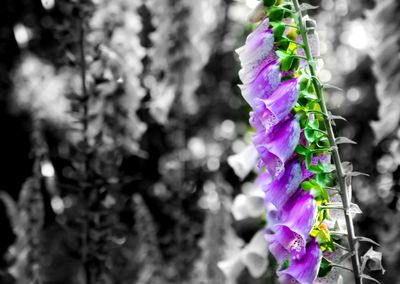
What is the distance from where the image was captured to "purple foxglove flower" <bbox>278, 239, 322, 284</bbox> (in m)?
1.11

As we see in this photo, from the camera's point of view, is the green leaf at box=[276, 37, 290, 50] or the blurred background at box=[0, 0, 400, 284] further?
the blurred background at box=[0, 0, 400, 284]

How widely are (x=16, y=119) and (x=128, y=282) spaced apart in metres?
2.06

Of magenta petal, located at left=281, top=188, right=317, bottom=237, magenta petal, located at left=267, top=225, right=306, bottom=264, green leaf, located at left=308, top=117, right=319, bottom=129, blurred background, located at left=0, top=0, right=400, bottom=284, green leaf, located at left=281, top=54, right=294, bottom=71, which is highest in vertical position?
green leaf, located at left=281, top=54, right=294, bottom=71

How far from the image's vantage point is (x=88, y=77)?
7.57 feet

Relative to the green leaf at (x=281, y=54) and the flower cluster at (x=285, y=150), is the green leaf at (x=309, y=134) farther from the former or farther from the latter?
the green leaf at (x=281, y=54)

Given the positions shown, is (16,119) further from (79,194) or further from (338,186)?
(338,186)

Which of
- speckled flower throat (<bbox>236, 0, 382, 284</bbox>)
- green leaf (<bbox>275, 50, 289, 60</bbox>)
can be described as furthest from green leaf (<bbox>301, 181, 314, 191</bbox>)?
green leaf (<bbox>275, 50, 289, 60</bbox>)

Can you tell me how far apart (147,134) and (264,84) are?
10.7 ft

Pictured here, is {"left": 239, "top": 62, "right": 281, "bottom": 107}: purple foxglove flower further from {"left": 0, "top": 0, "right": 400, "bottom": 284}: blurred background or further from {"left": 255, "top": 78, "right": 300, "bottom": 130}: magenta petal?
{"left": 0, "top": 0, "right": 400, "bottom": 284}: blurred background

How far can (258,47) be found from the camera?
1.17 meters

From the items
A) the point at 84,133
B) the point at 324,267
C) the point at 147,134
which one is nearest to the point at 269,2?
the point at 324,267

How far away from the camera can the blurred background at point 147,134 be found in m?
2.28

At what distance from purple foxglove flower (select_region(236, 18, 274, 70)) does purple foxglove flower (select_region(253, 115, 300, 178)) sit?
12 centimetres

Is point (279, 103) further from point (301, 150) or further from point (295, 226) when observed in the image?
point (295, 226)
